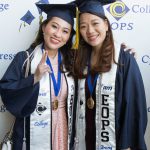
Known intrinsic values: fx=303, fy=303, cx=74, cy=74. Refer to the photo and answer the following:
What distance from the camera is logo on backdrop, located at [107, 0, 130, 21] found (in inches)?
75.5

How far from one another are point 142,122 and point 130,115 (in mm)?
76

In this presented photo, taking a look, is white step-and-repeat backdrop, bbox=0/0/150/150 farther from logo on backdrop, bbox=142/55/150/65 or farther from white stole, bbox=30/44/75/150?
white stole, bbox=30/44/75/150

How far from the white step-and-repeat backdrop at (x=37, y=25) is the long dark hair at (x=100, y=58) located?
25 centimetres

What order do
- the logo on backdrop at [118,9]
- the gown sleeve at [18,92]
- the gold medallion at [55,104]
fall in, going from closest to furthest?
the gown sleeve at [18,92], the gold medallion at [55,104], the logo on backdrop at [118,9]

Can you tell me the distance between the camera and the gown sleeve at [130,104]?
1.67 meters

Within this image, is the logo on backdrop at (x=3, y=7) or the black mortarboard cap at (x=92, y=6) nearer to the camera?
the black mortarboard cap at (x=92, y=6)

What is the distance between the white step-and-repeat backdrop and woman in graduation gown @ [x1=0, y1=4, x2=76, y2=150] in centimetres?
17

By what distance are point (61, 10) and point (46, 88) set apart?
1.48ft

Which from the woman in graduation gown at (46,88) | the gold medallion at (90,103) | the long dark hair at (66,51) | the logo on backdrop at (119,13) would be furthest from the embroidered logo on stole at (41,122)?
the logo on backdrop at (119,13)

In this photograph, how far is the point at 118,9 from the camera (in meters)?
1.93

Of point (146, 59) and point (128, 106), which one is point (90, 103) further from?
point (146, 59)

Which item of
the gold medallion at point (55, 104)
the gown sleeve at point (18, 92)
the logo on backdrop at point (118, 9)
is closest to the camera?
the gown sleeve at point (18, 92)

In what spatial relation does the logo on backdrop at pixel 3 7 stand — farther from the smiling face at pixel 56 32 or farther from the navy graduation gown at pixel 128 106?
the navy graduation gown at pixel 128 106

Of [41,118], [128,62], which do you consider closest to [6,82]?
[41,118]
